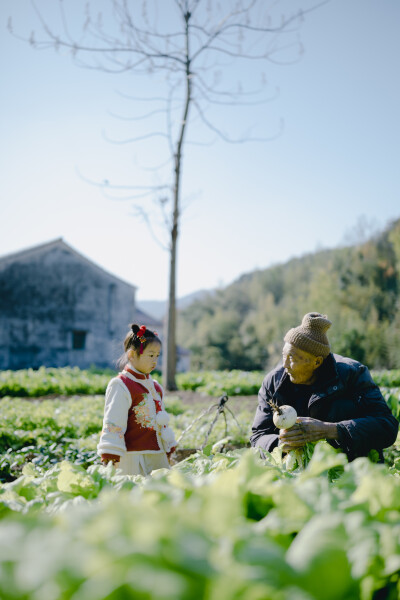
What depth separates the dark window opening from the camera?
1000 inches

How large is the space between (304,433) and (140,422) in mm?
1226

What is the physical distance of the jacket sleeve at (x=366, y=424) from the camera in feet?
8.95

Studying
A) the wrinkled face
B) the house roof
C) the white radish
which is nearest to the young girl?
the wrinkled face

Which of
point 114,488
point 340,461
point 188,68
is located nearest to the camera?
point 340,461

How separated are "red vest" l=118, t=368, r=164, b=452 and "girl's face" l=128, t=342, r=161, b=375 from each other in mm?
113

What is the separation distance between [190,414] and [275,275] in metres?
48.3

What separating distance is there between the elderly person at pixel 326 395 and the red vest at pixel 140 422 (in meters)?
0.72

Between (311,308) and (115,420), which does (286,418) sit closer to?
(115,420)

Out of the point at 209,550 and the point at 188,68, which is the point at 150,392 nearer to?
the point at 209,550

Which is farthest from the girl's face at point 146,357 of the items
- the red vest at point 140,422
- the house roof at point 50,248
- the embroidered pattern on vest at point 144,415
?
the house roof at point 50,248

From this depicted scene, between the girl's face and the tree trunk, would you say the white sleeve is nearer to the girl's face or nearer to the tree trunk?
the girl's face

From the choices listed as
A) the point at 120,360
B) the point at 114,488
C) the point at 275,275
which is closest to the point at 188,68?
the point at 120,360

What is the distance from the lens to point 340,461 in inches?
48.3

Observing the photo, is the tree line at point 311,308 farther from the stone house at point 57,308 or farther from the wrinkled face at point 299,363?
the wrinkled face at point 299,363
